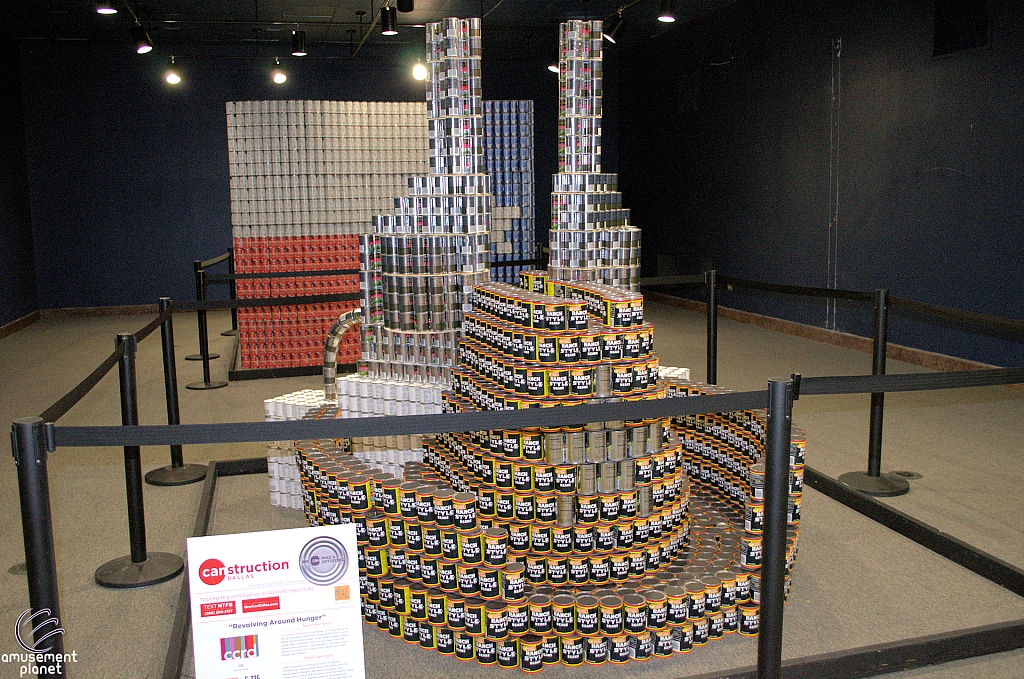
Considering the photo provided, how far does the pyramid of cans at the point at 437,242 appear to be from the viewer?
5.06 m

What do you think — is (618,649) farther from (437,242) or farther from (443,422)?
(437,242)

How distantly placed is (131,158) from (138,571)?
10412 millimetres

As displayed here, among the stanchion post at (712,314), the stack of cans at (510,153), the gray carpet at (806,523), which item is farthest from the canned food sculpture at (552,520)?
the stack of cans at (510,153)

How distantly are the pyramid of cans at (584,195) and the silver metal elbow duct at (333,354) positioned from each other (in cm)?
224

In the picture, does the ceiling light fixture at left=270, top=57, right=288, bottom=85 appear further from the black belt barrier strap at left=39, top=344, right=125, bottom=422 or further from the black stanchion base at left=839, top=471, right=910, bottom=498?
A: the black stanchion base at left=839, top=471, right=910, bottom=498

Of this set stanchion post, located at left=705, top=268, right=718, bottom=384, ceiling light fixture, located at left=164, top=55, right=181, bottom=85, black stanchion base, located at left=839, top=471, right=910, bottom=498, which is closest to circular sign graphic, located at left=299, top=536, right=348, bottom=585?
black stanchion base, located at left=839, top=471, right=910, bottom=498

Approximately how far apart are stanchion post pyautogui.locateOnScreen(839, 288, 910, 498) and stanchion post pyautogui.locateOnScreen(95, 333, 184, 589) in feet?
11.8

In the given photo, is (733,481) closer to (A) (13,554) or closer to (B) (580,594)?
(B) (580,594)

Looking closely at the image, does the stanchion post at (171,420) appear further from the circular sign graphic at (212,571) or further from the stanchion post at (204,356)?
the circular sign graphic at (212,571)

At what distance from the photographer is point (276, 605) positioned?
7.14 feet

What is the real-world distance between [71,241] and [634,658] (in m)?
12.0

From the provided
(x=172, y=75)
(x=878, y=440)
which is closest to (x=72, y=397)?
(x=878, y=440)


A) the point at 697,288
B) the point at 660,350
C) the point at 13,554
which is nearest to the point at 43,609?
the point at 13,554

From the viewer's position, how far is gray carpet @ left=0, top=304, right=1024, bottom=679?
10.6 feet
